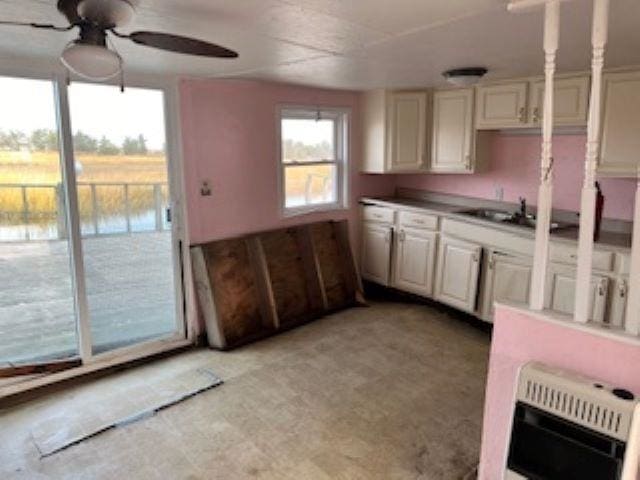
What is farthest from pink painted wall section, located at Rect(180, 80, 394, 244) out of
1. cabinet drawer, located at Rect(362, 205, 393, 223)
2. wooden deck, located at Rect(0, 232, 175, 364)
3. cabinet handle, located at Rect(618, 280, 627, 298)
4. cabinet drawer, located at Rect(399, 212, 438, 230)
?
cabinet handle, located at Rect(618, 280, 627, 298)

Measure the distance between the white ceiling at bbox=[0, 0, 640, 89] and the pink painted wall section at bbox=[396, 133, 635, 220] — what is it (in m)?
0.84

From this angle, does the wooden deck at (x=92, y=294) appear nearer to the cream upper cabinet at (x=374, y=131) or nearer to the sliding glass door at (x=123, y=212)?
the sliding glass door at (x=123, y=212)

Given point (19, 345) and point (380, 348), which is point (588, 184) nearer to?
point (380, 348)

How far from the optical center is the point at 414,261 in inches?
173

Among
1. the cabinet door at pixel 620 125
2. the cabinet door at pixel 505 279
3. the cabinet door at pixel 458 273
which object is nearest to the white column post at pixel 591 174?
the cabinet door at pixel 620 125

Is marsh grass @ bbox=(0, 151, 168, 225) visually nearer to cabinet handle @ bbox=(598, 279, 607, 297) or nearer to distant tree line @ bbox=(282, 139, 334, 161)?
distant tree line @ bbox=(282, 139, 334, 161)

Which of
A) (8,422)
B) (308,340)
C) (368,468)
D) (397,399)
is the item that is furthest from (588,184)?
(8,422)

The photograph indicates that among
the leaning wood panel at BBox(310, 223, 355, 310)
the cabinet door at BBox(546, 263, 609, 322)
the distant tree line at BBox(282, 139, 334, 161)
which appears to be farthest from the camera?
the leaning wood panel at BBox(310, 223, 355, 310)

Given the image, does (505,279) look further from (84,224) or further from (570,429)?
(84,224)

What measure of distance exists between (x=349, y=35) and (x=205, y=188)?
1943 millimetres

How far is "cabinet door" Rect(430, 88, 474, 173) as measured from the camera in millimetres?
4023

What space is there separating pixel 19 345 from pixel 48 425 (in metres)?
0.71

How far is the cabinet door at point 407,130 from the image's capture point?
433 centimetres

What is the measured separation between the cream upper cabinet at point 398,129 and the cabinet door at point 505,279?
A: 4.07ft
